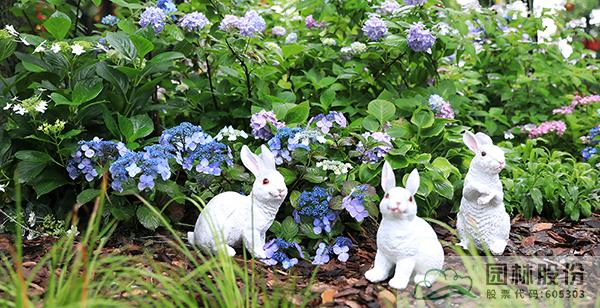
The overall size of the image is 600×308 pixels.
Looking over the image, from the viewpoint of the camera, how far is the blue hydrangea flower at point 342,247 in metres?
2.89

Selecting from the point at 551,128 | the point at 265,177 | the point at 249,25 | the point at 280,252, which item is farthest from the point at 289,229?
the point at 551,128

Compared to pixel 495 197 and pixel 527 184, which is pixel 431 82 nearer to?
pixel 527 184

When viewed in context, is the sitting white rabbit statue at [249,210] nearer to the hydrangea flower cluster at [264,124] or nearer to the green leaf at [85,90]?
the hydrangea flower cluster at [264,124]

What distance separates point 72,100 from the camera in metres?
3.03

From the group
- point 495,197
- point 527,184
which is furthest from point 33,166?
point 527,184

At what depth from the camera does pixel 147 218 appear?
117 inches

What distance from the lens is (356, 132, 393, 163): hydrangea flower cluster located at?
122 inches

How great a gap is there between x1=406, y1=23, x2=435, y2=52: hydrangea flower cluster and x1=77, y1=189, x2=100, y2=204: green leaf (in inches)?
68.9

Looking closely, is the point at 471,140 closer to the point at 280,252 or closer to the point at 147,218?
the point at 280,252

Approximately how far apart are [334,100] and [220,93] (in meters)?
0.65

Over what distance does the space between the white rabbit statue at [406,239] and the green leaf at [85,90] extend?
143 cm

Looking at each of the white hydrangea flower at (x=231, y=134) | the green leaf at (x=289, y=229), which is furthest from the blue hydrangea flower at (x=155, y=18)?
the green leaf at (x=289, y=229)

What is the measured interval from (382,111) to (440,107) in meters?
Answer: 0.42

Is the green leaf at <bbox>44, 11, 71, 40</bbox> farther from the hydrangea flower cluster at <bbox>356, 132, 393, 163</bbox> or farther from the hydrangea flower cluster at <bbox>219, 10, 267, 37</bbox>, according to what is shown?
the hydrangea flower cluster at <bbox>356, 132, 393, 163</bbox>
